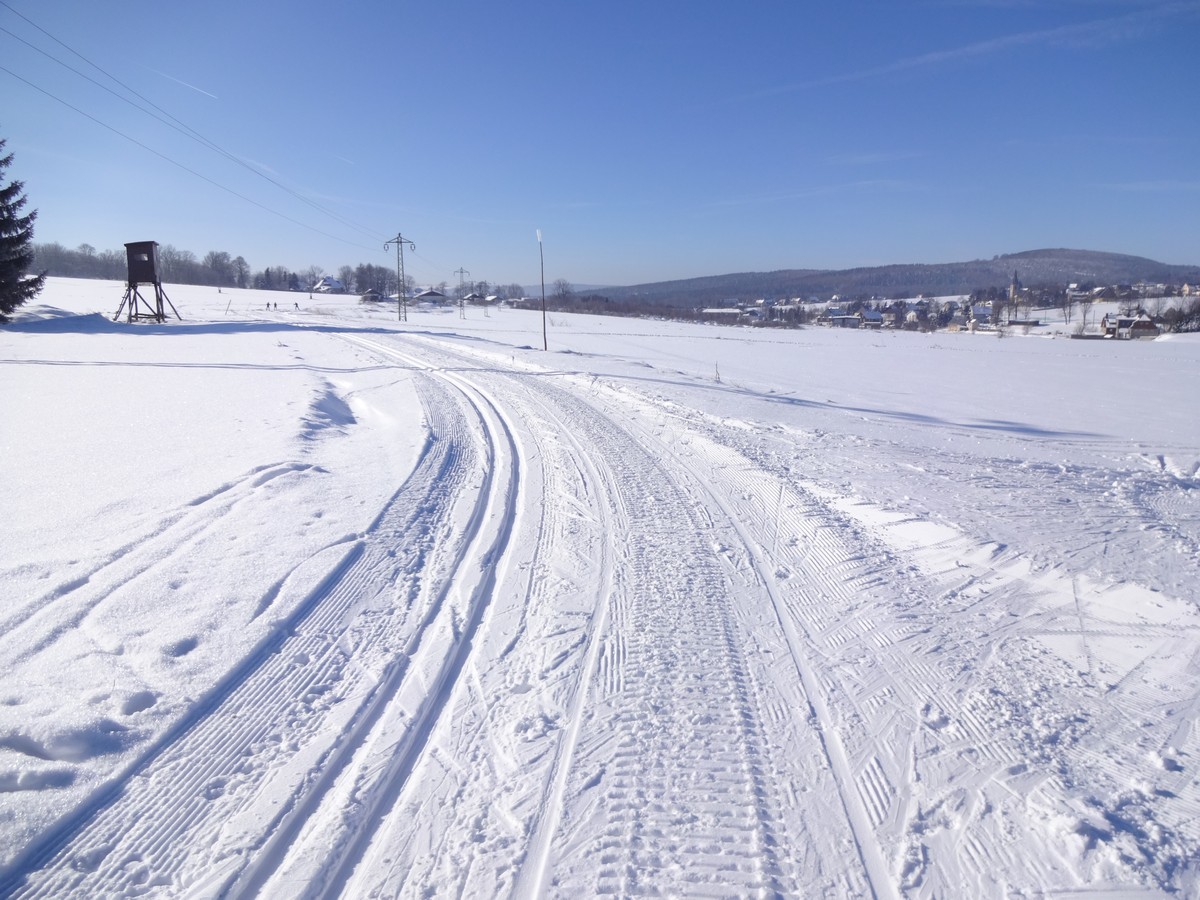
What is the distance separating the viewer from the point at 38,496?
6.95 m

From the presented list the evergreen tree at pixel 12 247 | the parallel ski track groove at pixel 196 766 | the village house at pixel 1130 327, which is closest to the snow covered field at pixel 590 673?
the parallel ski track groove at pixel 196 766

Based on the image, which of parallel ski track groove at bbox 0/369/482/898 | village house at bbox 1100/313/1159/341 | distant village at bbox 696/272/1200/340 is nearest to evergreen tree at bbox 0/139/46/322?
parallel ski track groove at bbox 0/369/482/898

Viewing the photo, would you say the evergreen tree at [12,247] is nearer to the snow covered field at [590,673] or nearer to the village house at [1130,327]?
the snow covered field at [590,673]

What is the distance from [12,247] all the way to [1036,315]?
477 feet

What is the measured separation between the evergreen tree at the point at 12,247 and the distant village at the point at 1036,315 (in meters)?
81.1

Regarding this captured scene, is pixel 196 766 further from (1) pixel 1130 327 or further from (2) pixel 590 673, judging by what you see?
(1) pixel 1130 327

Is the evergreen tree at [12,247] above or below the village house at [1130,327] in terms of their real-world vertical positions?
above

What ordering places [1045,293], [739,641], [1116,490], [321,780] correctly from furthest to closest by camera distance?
[1045,293], [1116,490], [739,641], [321,780]

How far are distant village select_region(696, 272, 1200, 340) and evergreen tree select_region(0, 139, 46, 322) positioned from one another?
81.1 m

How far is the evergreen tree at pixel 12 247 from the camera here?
2992cm

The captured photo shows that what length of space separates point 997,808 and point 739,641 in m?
1.72

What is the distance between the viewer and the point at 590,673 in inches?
156

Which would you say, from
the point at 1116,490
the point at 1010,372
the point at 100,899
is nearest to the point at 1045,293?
the point at 1010,372

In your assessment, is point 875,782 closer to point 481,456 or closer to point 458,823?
point 458,823
